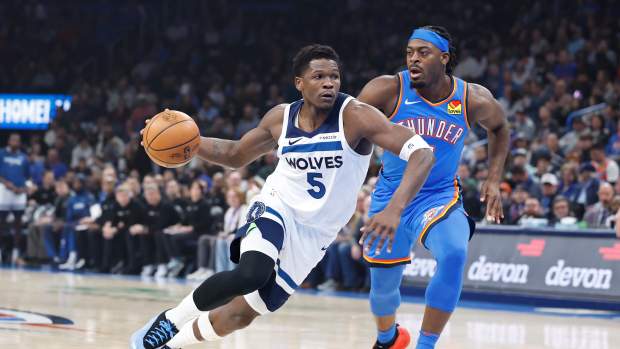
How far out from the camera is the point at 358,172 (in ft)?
20.7

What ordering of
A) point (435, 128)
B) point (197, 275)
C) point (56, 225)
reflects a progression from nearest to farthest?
1. point (435, 128)
2. point (197, 275)
3. point (56, 225)

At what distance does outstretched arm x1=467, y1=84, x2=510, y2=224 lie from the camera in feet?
24.0

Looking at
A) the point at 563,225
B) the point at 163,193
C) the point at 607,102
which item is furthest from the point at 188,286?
the point at 607,102

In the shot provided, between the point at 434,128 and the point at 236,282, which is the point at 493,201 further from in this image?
the point at 236,282

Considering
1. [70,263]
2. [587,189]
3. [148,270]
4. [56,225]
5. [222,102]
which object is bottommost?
[70,263]

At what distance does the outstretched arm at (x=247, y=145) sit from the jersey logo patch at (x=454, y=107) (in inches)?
50.3

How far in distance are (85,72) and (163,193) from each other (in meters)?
10.4

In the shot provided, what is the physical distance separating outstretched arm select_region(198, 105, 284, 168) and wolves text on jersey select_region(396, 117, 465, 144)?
1.04 metres

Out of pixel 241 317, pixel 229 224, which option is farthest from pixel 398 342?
pixel 229 224

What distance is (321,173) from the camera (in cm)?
622

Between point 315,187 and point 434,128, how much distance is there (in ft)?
4.09

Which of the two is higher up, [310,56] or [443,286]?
[310,56]

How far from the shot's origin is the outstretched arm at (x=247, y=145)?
6514 mm

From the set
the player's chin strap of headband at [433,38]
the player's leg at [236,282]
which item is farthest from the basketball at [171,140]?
the player's chin strap of headband at [433,38]
